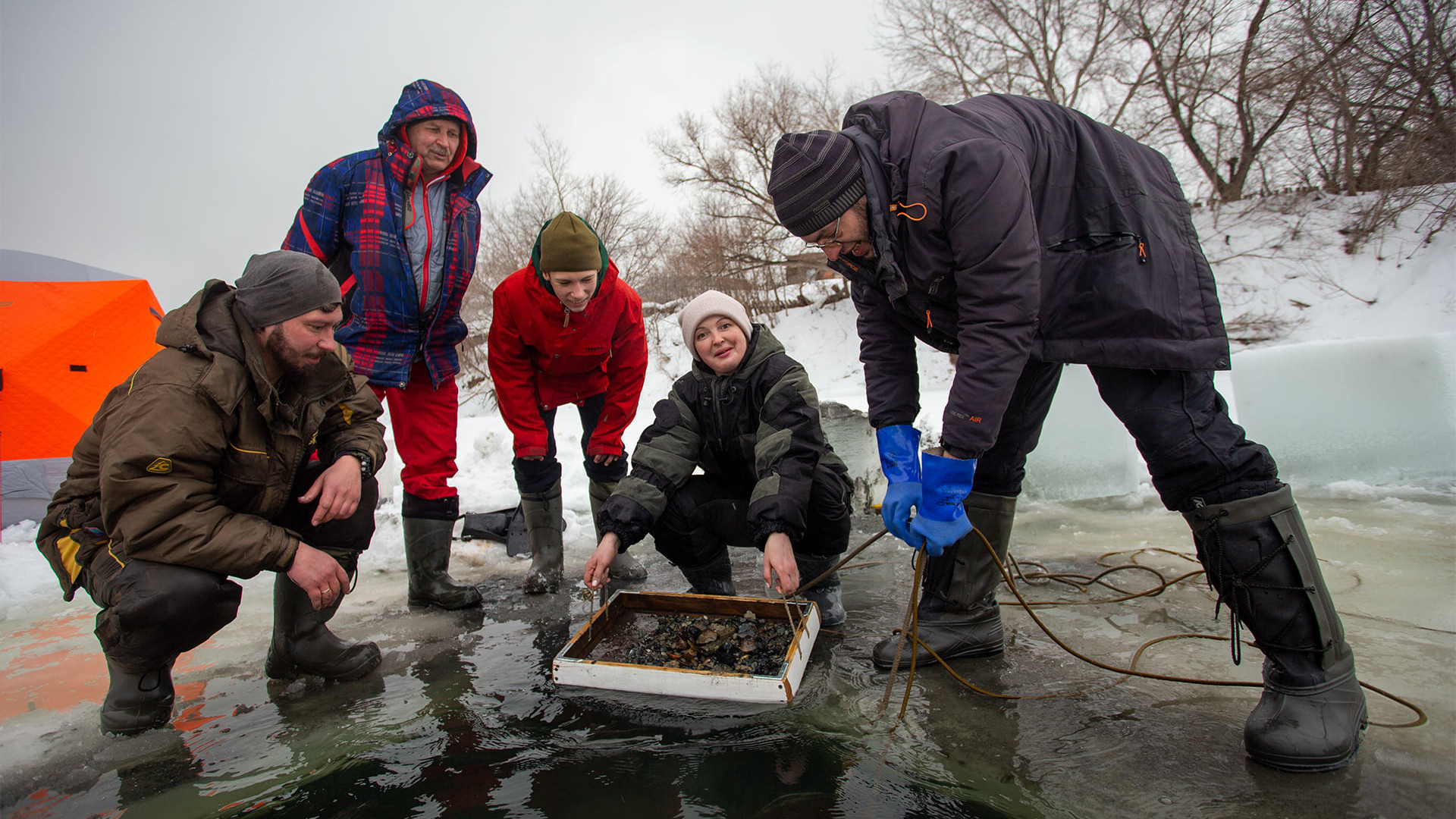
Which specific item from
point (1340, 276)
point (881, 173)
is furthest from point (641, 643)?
point (1340, 276)

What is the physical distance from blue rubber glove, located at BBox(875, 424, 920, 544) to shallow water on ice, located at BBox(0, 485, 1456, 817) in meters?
0.50

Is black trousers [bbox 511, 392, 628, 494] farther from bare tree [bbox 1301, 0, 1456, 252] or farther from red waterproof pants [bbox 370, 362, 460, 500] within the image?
bare tree [bbox 1301, 0, 1456, 252]

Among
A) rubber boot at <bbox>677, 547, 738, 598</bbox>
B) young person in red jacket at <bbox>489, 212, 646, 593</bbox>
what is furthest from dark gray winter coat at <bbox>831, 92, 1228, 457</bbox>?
young person in red jacket at <bbox>489, 212, 646, 593</bbox>

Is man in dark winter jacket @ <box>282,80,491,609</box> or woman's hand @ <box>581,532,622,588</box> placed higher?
man in dark winter jacket @ <box>282,80,491,609</box>

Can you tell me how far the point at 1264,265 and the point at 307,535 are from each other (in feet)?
51.0

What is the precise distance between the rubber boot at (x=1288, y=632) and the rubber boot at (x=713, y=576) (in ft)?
5.32

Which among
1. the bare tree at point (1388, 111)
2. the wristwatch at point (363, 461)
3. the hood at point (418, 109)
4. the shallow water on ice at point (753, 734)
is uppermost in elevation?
the bare tree at point (1388, 111)

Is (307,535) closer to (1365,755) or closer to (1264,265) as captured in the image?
(1365,755)

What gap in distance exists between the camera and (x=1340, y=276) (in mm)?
11734

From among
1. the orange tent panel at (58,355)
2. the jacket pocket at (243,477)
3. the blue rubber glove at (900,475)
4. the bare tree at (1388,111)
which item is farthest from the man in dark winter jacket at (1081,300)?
the bare tree at (1388,111)

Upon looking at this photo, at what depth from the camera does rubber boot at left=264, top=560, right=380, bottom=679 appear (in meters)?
2.24

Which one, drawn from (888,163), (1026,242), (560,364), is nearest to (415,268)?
(560,364)

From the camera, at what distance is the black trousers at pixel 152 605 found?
5.92ft

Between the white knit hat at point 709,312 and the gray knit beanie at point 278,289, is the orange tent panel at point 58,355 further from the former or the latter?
the white knit hat at point 709,312
